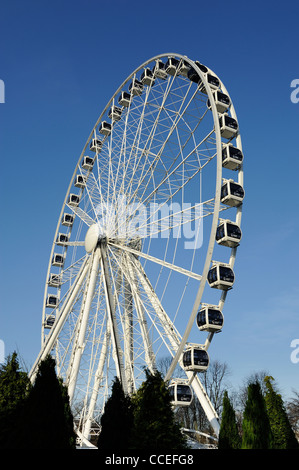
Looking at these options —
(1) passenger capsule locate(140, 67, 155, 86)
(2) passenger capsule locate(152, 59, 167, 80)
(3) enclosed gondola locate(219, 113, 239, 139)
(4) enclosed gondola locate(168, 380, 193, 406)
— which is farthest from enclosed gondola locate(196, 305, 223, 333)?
(1) passenger capsule locate(140, 67, 155, 86)

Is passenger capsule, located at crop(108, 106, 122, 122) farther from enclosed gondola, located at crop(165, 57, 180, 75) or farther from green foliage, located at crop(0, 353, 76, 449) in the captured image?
green foliage, located at crop(0, 353, 76, 449)

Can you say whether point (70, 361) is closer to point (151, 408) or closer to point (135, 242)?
point (135, 242)

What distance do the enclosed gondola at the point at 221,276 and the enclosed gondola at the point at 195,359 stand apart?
10.4ft

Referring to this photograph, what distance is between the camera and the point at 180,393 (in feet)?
68.6

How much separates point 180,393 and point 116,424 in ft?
15.7

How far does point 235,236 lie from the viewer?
22984 mm

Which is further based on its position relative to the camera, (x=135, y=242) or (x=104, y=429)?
(x=135, y=242)

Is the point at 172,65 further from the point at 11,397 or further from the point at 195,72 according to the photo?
the point at 11,397

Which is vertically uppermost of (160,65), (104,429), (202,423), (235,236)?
(160,65)

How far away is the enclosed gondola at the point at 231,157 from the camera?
24072 millimetres

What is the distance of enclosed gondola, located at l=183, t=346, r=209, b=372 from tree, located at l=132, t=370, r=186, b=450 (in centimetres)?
682

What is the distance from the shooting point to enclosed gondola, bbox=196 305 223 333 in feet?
70.5
